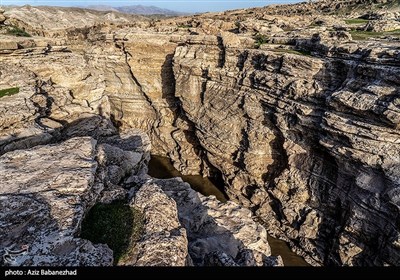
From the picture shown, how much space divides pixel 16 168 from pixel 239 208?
13.2 m

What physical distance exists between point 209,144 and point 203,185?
4663mm

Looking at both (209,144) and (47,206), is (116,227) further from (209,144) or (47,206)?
(209,144)

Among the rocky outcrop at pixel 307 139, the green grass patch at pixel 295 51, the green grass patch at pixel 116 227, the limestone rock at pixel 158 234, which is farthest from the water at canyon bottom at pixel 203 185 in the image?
the green grass patch at pixel 116 227

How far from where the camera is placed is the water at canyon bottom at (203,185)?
23108 mm

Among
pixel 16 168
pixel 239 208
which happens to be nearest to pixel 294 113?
pixel 239 208

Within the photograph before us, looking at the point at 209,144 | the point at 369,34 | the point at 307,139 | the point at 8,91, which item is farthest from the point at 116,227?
the point at 369,34

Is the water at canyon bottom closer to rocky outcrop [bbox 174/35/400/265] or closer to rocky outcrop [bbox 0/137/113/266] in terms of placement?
rocky outcrop [bbox 174/35/400/265]

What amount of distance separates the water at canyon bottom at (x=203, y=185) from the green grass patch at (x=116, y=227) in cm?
1479

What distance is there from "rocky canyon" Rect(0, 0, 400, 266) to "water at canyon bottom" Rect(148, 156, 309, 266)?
24.9 inches

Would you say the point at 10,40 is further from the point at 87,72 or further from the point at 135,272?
the point at 135,272

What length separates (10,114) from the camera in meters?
21.2

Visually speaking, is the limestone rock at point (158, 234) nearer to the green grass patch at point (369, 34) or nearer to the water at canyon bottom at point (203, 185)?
the water at canyon bottom at point (203, 185)

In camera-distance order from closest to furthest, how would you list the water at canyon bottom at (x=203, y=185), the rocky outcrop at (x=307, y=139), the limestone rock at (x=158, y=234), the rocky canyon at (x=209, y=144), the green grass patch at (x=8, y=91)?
the limestone rock at (x=158, y=234)
the rocky canyon at (x=209, y=144)
the rocky outcrop at (x=307, y=139)
the water at canyon bottom at (x=203, y=185)
the green grass patch at (x=8, y=91)

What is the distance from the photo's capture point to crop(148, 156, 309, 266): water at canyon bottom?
75.8 feet
